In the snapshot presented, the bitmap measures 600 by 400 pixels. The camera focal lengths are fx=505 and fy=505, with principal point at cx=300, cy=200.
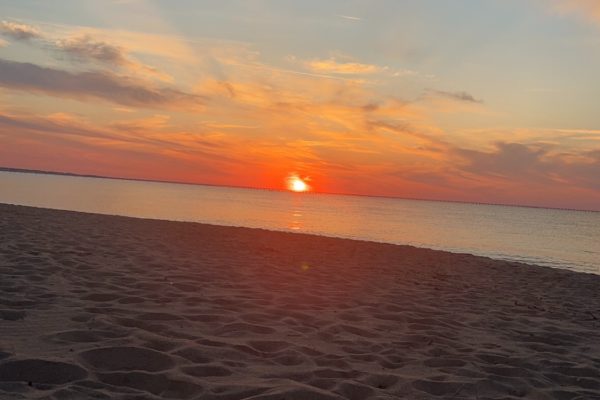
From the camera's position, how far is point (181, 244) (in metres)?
12.7

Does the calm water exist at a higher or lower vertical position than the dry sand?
higher

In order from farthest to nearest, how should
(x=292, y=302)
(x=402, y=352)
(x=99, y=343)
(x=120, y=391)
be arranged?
(x=292, y=302) < (x=402, y=352) < (x=99, y=343) < (x=120, y=391)

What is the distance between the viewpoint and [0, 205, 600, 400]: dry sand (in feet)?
12.4

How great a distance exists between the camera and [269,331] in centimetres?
520

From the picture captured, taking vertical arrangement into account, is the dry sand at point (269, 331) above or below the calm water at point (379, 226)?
below

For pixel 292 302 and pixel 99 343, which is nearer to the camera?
pixel 99 343

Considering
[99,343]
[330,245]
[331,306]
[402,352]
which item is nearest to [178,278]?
[331,306]

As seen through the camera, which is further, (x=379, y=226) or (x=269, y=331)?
(x=379, y=226)

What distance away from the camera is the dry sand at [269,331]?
3.78 m

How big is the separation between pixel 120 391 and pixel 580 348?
4897 mm

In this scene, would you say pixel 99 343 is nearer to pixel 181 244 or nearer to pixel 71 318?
pixel 71 318

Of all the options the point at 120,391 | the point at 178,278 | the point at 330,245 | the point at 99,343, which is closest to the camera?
the point at 120,391

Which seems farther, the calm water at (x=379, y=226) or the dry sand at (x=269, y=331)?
the calm water at (x=379, y=226)

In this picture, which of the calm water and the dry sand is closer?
the dry sand
